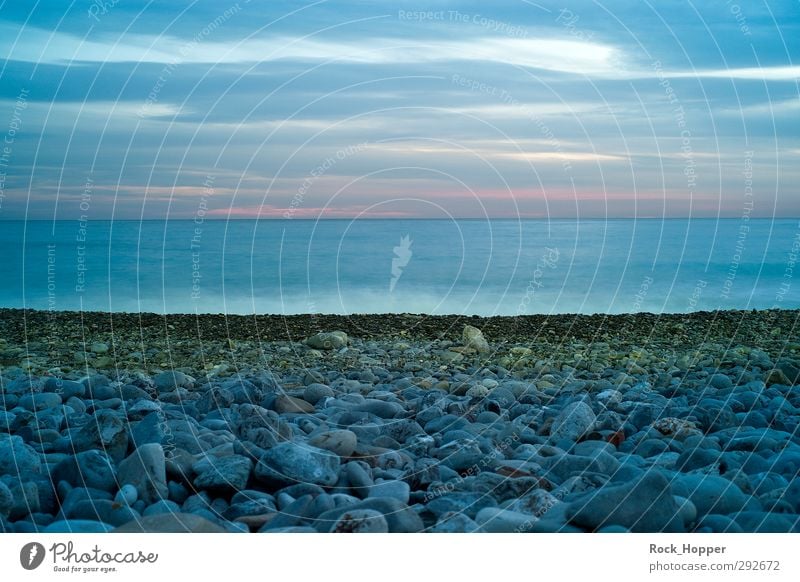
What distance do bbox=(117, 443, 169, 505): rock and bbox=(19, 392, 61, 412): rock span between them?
226 cm

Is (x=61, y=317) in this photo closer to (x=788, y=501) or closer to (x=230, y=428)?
(x=230, y=428)

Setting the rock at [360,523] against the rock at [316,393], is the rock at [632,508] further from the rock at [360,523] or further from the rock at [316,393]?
the rock at [316,393]

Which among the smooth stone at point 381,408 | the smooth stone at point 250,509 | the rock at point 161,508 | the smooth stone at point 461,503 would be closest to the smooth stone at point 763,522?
the smooth stone at point 461,503

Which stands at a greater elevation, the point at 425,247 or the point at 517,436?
the point at 425,247

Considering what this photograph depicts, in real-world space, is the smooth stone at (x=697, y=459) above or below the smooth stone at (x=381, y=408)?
below

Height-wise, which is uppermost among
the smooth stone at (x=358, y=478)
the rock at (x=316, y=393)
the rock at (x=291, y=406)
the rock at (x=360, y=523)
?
the rock at (x=316, y=393)

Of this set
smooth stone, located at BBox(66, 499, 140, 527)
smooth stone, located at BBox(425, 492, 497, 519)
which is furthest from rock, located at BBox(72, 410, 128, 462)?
smooth stone, located at BBox(425, 492, 497, 519)

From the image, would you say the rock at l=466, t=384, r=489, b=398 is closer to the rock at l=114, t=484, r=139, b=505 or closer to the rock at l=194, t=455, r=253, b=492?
the rock at l=194, t=455, r=253, b=492

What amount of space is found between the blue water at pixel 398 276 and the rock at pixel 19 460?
8755mm

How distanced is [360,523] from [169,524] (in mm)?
964

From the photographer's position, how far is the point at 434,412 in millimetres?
6074

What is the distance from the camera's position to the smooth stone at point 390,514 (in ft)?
13.3

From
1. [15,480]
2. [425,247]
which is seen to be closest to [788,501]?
[15,480]
